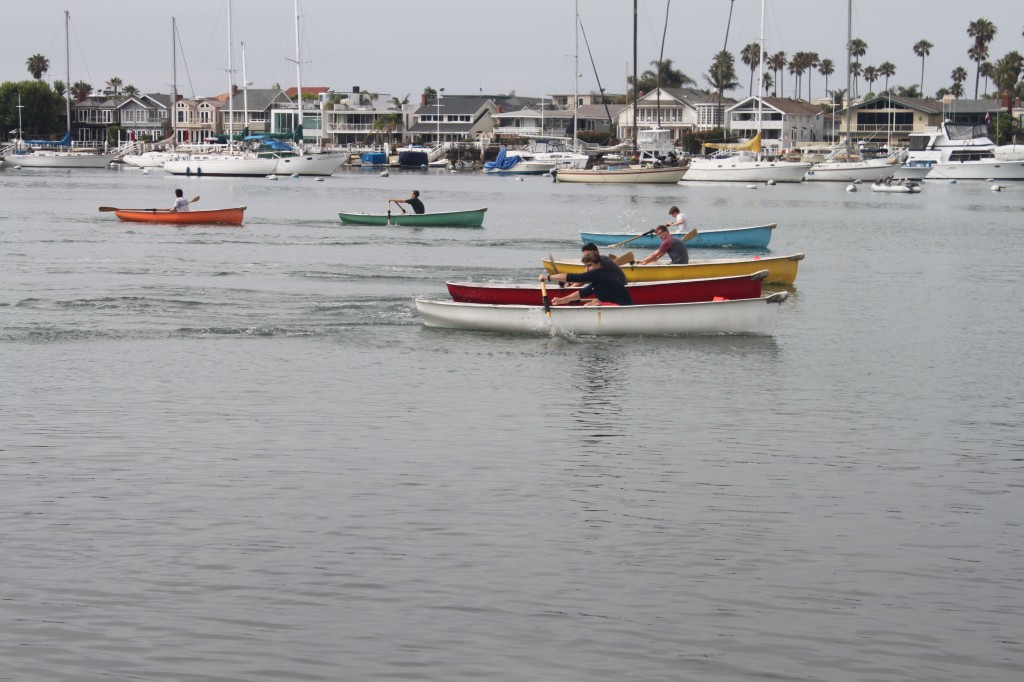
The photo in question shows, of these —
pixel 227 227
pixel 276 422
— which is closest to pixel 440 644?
pixel 276 422

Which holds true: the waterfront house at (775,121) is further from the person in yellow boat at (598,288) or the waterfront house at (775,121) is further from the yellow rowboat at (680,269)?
the person in yellow boat at (598,288)

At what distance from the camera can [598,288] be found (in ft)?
86.0

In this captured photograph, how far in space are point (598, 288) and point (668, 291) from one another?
1.71 meters

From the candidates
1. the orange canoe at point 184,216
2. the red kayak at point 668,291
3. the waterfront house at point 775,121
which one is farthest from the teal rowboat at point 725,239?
the waterfront house at point 775,121

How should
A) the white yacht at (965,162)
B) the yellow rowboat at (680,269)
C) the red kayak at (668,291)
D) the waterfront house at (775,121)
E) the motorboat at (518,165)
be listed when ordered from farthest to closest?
the waterfront house at (775,121), the motorboat at (518,165), the white yacht at (965,162), the yellow rowboat at (680,269), the red kayak at (668,291)

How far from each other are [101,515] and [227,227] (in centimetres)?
4477

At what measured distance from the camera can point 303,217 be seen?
224 ft

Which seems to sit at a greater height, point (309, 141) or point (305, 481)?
point (309, 141)

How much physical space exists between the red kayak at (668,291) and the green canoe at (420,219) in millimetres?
29905

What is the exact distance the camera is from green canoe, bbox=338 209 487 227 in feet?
189

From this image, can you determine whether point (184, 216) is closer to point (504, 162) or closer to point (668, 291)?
point (668, 291)

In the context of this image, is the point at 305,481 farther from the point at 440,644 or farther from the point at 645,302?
the point at 645,302

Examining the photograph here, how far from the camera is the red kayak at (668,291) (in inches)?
1049

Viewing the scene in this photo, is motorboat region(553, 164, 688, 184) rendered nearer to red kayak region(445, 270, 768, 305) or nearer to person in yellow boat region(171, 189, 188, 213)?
person in yellow boat region(171, 189, 188, 213)
